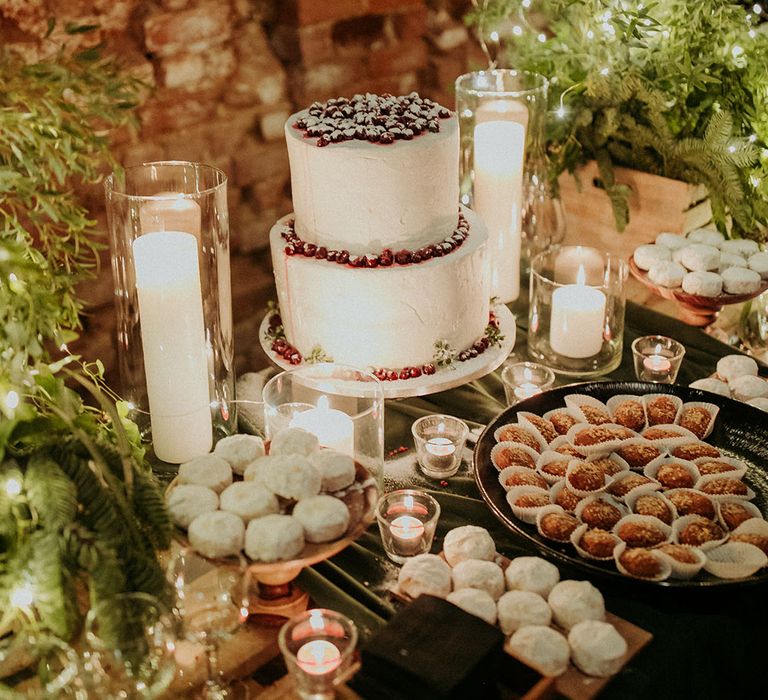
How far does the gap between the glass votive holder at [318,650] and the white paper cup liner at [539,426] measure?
0.58m

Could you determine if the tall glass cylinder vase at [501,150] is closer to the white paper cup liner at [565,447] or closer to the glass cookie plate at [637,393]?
the glass cookie plate at [637,393]

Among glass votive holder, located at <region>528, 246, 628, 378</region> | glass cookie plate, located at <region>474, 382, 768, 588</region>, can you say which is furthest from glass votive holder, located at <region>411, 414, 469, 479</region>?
glass votive holder, located at <region>528, 246, 628, 378</region>

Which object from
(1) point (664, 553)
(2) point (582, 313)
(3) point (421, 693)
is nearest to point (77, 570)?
(3) point (421, 693)

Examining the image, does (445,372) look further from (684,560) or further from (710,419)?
(684,560)

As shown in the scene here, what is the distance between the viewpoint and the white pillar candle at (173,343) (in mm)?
1604

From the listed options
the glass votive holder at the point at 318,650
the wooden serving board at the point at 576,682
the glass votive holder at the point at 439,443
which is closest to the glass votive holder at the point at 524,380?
the glass votive holder at the point at 439,443

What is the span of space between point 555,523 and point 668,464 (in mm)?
266

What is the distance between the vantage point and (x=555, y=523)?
4.57ft

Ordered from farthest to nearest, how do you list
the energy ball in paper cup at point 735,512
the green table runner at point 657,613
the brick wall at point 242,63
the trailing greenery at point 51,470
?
1. the brick wall at point 242,63
2. the energy ball in paper cup at point 735,512
3. the green table runner at point 657,613
4. the trailing greenery at point 51,470

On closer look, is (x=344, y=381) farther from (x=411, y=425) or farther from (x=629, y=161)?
(x=629, y=161)

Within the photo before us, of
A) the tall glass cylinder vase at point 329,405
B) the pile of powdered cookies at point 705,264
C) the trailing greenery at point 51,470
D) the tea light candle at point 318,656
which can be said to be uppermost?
the trailing greenery at point 51,470

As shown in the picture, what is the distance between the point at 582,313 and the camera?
1.97 metres

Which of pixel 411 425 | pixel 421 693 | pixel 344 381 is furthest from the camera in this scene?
pixel 411 425

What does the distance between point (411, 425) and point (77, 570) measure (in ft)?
2.60
